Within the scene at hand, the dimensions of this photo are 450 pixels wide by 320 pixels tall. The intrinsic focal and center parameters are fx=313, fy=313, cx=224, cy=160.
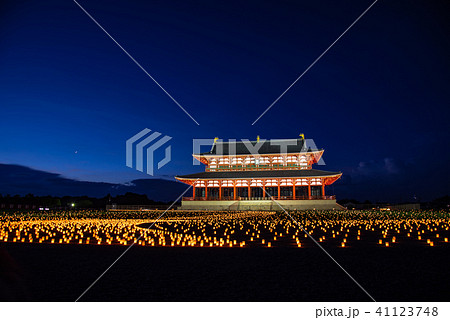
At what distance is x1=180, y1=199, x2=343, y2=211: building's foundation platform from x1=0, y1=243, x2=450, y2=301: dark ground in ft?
103

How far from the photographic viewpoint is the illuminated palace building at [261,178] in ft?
139

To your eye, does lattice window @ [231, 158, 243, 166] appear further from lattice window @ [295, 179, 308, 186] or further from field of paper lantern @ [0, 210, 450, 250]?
field of paper lantern @ [0, 210, 450, 250]

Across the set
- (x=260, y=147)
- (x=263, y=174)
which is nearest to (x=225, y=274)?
(x=263, y=174)

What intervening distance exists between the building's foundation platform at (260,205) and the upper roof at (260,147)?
31.3 feet

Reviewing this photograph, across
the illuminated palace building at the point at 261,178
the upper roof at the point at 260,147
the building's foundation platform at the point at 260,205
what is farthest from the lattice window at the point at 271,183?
the upper roof at the point at 260,147

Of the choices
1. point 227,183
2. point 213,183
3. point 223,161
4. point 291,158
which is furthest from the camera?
point 223,161

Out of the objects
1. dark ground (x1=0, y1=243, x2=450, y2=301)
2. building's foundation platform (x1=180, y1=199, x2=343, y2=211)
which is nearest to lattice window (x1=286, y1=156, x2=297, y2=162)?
building's foundation platform (x1=180, y1=199, x2=343, y2=211)

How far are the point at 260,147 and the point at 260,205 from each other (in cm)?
1299

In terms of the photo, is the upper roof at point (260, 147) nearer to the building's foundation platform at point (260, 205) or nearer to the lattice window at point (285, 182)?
the lattice window at point (285, 182)

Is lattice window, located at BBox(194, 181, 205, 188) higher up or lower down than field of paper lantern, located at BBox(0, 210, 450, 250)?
higher up

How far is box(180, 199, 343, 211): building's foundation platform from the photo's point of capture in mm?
40406

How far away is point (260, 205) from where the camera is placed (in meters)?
41.9

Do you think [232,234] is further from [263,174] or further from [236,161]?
[236,161]
